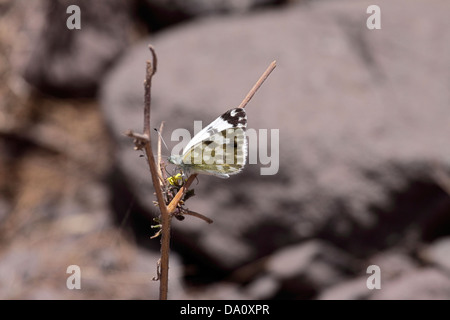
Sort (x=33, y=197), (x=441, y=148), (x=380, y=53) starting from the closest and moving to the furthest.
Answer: (x=441, y=148) < (x=380, y=53) < (x=33, y=197)

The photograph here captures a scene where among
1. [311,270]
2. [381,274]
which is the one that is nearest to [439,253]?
[381,274]

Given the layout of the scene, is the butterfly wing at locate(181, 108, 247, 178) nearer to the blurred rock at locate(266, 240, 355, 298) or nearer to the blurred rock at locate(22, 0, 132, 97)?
the blurred rock at locate(266, 240, 355, 298)

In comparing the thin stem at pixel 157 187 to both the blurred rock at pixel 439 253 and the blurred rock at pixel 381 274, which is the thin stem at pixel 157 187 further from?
the blurred rock at pixel 439 253

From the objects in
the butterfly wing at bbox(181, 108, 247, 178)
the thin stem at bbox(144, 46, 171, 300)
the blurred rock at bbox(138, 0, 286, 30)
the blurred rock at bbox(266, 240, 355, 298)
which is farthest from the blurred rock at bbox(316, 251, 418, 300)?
the blurred rock at bbox(138, 0, 286, 30)

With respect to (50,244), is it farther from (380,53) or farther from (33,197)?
(380,53)
